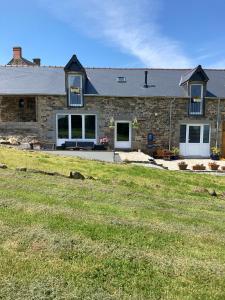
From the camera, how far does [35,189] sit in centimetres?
850

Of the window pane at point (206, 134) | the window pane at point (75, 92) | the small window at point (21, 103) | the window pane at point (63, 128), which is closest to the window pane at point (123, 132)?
the window pane at point (75, 92)

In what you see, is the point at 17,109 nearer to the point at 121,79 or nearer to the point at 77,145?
the point at 77,145

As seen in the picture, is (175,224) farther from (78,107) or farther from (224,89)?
(224,89)

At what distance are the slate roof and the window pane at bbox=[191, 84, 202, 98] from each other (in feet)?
2.11

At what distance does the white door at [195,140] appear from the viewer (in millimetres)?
25656

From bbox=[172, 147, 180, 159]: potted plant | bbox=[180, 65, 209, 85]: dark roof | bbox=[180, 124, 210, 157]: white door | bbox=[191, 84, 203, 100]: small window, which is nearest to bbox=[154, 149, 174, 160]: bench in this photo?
bbox=[172, 147, 180, 159]: potted plant

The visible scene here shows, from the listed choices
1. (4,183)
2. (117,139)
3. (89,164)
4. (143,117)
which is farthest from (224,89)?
(4,183)

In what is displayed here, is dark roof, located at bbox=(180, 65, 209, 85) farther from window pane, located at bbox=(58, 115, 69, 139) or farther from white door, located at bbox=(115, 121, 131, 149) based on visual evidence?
window pane, located at bbox=(58, 115, 69, 139)

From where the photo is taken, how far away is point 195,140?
84.5ft

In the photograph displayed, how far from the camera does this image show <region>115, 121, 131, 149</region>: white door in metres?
25.1

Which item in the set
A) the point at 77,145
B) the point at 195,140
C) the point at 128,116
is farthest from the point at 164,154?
the point at 77,145

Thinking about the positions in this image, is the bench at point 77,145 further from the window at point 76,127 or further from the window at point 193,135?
the window at point 193,135

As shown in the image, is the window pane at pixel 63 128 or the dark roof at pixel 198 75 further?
the dark roof at pixel 198 75

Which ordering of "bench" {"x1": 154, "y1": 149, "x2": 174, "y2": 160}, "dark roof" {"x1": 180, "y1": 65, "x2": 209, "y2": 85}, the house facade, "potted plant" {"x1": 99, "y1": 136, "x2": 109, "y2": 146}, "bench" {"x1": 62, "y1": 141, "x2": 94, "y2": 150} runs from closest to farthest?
"bench" {"x1": 154, "y1": 149, "x2": 174, "y2": 160} → "bench" {"x1": 62, "y1": 141, "x2": 94, "y2": 150} → "potted plant" {"x1": 99, "y1": 136, "x2": 109, "y2": 146} → the house facade → "dark roof" {"x1": 180, "y1": 65, "x2": 209, "y2": 85}
